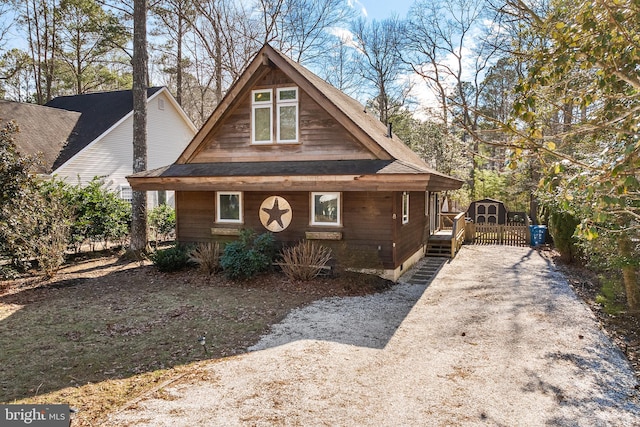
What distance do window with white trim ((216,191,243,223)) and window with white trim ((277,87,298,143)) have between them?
7.55ft

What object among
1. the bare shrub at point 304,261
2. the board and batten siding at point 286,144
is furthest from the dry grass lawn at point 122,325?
the board and batten siding at point 286,144

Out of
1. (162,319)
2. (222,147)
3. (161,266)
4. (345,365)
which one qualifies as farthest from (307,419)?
(222,147)

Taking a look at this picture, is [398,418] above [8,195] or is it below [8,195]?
below

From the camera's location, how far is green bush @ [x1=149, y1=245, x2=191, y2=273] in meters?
12.2

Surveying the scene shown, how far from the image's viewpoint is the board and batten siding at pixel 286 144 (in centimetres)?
1193

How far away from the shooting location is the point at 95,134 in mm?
20203

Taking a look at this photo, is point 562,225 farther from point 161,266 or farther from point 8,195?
Answer: point 8,195

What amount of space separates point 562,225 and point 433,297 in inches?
298

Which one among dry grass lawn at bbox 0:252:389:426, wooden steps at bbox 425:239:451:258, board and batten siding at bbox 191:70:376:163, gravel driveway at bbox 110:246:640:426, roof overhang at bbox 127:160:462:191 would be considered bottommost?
gravel driveway at bbox 110:246:640:426

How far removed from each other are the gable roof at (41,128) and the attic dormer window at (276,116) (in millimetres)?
10891

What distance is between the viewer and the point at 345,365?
5812 millimetres

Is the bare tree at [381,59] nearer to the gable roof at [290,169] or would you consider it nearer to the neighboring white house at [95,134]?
the neighboring white house at [95,134]

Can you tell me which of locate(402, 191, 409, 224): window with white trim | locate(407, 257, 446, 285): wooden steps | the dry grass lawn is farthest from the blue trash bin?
the dry grass lawn

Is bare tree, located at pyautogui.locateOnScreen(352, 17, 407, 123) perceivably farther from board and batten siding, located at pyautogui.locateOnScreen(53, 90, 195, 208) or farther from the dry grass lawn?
the dry grass lawn
